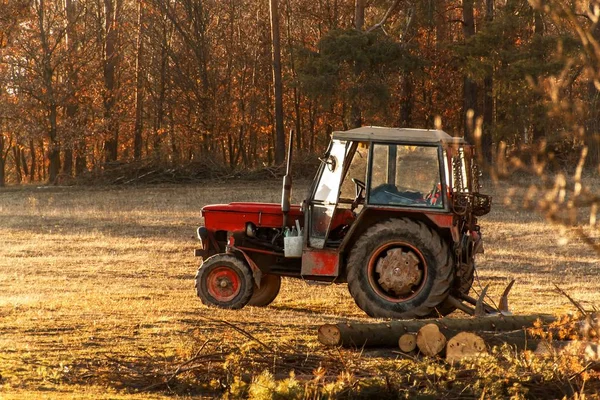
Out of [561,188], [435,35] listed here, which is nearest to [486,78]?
[435,35]

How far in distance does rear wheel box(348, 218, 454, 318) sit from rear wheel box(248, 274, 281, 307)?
1876 mm

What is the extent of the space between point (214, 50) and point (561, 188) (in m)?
42.9

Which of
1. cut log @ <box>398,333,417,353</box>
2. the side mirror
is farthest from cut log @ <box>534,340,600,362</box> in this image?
the side mirror

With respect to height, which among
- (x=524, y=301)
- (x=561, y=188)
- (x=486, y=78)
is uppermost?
(x=486, y=78)

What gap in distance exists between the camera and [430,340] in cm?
919

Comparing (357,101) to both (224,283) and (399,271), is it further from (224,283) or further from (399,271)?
(399,271)

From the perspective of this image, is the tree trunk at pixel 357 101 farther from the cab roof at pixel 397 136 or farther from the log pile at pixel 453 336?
the log pile at pixel 453 336

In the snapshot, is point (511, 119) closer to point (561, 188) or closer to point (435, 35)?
point (435, 35)

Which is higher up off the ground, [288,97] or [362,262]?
[288,97]

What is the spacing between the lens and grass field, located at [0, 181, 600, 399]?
8711 mm

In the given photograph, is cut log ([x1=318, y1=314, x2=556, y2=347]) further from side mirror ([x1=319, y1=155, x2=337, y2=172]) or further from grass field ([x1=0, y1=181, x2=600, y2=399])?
side mirror ([x1=319, y1=155, x2=337, y2=172])

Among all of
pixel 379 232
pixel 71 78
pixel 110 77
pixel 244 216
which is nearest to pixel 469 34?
pixel 71 78

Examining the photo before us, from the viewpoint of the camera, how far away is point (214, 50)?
154 ft

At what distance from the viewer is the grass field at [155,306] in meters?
8.71
